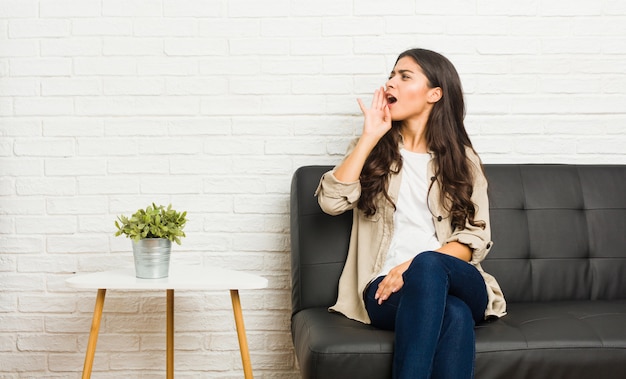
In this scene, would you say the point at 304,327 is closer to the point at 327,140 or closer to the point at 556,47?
the point at 327,140

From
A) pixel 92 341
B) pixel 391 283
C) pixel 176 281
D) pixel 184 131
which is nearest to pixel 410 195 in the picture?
pixel 391 283

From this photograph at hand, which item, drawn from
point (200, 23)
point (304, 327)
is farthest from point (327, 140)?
point (304, 327)

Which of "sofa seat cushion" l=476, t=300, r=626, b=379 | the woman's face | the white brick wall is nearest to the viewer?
"sofa seat cushion" l=476, t=300, r=626, b=379

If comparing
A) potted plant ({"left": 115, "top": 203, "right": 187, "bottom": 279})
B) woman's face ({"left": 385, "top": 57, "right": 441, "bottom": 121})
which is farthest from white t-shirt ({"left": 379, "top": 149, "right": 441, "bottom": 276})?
potted plant ({"left": 115, "top": 203, "right": 187, "bottom": 279})

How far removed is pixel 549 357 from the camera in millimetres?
1833

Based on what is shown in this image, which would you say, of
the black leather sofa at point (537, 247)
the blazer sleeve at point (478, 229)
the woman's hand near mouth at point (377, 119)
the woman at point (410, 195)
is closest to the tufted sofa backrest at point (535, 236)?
the black leather sofa at point (537, 247)

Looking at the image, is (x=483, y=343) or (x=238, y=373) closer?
(x=483, y=343)

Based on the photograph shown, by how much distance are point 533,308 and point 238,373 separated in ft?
3.61

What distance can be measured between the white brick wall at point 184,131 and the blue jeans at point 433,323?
897 mm

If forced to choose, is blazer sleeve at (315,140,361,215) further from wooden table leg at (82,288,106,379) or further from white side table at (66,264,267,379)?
wooden table leg at (82,288,106,379)

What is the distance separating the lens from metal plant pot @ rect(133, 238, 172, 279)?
207 cm

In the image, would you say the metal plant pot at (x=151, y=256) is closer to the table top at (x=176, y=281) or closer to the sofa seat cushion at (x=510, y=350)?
the table top at (x=176, y=281)

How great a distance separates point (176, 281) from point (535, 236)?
123 centimetres

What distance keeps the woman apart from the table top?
0.33m
